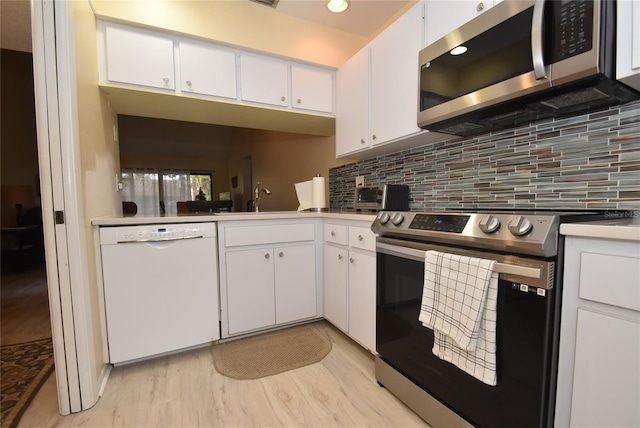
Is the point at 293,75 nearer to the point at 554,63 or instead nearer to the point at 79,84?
the point at 79,84

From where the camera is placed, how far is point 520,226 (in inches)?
34.0

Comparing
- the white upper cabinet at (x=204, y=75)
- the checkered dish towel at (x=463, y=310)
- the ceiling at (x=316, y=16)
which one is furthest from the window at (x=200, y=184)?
the checkered dish towel at (x=463, y=310)

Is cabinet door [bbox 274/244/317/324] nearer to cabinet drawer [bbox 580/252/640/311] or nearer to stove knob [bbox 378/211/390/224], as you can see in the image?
stove knob [bbox 378/211/390/224]

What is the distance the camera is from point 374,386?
59.7 inches

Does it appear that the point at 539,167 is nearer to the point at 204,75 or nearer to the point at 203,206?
the point at 204,75

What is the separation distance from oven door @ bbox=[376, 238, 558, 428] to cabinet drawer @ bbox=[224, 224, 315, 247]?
3.16ft

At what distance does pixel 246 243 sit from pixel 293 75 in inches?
54.3

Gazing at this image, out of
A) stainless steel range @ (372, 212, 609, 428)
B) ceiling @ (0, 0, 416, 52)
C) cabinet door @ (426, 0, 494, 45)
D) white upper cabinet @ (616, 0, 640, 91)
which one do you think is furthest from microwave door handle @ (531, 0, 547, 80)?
ceiling @ (0, 0, 416, 52)

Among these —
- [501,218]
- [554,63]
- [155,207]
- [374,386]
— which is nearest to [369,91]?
[554,63]

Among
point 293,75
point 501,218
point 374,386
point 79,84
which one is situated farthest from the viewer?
point 293,75

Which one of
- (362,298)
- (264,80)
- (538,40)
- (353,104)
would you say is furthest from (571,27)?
(264,80)

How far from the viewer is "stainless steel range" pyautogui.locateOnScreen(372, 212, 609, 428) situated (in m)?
0.84

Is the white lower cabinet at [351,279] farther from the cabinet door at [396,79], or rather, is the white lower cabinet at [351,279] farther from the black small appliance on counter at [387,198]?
the cabinet door at [396,79]

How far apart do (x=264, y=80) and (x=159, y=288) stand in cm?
163
